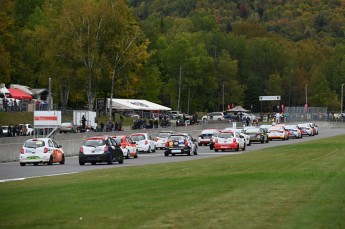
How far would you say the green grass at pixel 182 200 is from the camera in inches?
561

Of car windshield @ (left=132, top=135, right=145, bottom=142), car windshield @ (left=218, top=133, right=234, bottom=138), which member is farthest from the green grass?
car windshield @ (left=132, top=135, right=145, bottom=142)

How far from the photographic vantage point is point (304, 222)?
1405 cm

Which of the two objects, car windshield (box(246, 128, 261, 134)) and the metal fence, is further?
the metal fence

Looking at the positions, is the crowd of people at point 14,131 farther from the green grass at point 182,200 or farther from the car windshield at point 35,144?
the green grass at point 182,200

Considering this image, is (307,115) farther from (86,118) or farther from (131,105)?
(86,118)

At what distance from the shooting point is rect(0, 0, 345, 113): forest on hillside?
87688mm

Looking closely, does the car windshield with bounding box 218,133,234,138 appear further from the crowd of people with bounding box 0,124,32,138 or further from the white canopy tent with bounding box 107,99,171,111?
the white canopy tent with bounding box 107,99,171,111

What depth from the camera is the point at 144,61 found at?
96062 millimetres

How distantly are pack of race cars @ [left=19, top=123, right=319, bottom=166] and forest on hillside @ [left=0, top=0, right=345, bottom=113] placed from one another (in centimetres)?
2175

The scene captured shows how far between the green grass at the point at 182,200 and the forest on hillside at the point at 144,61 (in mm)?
56614

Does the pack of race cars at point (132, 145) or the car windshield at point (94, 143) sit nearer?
the pack of race cars at point (132, 145)

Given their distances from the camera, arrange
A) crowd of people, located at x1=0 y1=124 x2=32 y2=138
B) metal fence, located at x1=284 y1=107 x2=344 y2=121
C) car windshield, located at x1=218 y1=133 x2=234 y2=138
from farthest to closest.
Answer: metal fence, located at x1=284 y1=107 x2=344 y2=121
crowd of people, located at x1=0 y1=124 x2=32 y2=138
car windshield, located at x1=218 y1=133 x2=234 y2=138

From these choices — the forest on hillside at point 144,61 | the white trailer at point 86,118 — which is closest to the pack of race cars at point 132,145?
the white trailer at point 86,118

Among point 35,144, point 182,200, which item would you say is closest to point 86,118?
point 35,144
